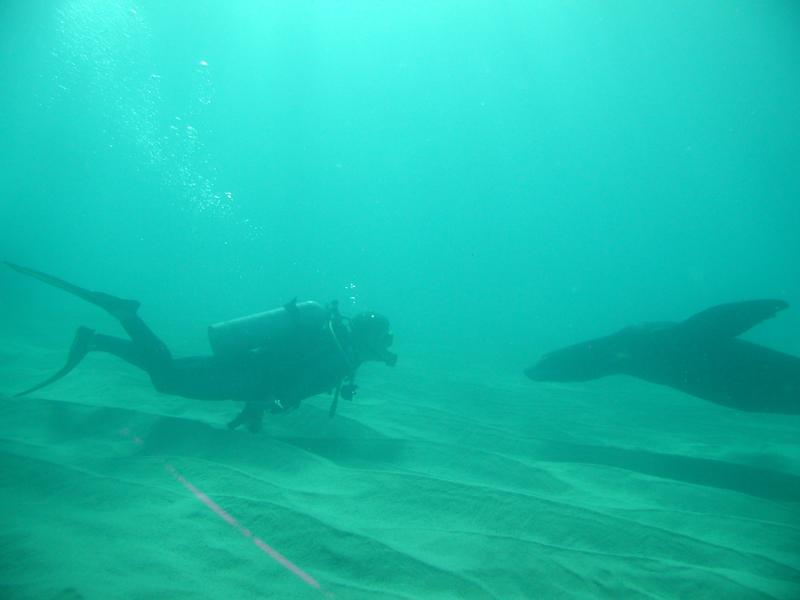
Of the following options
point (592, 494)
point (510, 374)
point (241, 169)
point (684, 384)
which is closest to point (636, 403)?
point (510, 374)

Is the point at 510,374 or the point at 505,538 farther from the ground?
the point at 510,374

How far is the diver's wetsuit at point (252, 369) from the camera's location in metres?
5.46

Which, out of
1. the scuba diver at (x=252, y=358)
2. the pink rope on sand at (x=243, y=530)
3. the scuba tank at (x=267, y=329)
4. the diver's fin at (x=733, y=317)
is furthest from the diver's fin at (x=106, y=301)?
the diver's fin at (x=733, y=317)

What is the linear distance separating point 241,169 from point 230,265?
106 feet

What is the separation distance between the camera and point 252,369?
5547 millimetres

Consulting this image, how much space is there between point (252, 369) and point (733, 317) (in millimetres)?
7158

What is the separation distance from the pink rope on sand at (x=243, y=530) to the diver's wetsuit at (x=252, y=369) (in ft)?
4.67

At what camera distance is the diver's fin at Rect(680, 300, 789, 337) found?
639 cm

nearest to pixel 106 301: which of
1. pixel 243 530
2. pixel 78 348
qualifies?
pixel 78 348

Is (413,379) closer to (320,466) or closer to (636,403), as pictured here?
(636,403)

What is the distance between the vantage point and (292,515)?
3.36 meters

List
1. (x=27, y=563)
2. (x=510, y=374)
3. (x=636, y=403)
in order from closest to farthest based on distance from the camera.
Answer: (x=27, y=563) → (x=636, y=403) → (x=510, y=374)

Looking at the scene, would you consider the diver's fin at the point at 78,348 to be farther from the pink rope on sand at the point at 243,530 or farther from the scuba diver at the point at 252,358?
the pink rope on sand at the point at 243,530

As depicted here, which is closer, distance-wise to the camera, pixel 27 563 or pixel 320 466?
pixel 27 563
